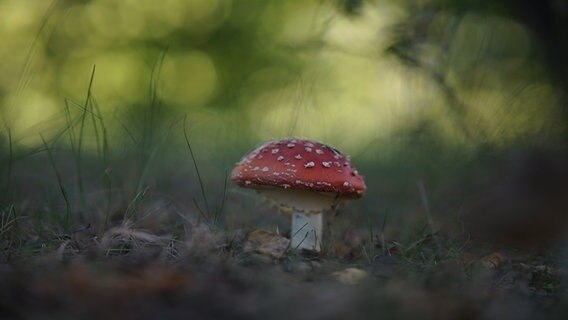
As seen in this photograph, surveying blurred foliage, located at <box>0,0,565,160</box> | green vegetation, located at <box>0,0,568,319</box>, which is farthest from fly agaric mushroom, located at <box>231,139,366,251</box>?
blurred foliage, located at <box>0,0,565,160</box>

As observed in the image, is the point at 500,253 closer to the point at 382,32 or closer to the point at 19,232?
the point at 382,32

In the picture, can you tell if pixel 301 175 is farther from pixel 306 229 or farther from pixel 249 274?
pixel 249 274

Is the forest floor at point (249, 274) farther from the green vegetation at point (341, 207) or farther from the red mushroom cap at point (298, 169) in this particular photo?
the red mushroom cap at point (298, 169)

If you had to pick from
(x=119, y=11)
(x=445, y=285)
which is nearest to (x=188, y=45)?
(x=119, y=11)

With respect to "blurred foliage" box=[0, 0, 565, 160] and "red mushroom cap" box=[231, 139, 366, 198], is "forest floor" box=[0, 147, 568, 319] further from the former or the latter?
"blurred foliage" box=[0, 0, 565, 160]

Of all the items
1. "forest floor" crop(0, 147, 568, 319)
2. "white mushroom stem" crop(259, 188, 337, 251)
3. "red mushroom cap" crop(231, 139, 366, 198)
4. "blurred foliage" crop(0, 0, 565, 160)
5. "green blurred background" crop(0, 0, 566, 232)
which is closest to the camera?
"forest floor" crop(0, 147, 568, 319)

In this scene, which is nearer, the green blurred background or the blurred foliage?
the green blurred background
